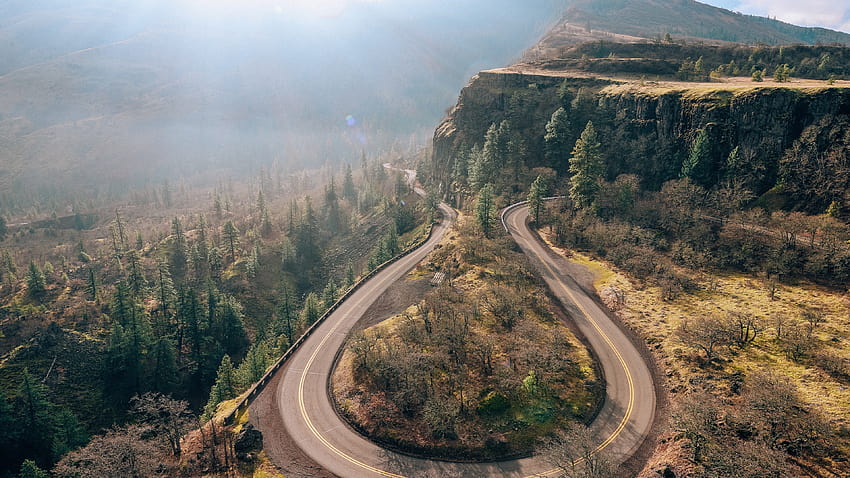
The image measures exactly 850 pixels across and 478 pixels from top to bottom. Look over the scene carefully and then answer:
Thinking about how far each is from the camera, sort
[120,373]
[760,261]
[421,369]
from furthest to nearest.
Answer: [120,373] → [760,261] → [421,369]

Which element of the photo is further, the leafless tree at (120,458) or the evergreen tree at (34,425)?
the evergreen tree at (34,425)

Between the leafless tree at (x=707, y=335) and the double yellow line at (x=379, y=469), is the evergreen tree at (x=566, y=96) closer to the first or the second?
the double yellow line at (x=379, y=469)

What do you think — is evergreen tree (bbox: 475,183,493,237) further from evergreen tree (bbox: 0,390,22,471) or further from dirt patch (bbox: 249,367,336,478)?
evergreen tree (bbox: 0,390,22,471)

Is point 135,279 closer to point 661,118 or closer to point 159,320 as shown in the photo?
point 159,320

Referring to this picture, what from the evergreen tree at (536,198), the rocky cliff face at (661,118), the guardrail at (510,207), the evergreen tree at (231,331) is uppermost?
the rocky cliff face at (661,118)

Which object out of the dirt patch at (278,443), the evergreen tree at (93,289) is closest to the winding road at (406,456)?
the dirt patch at (278,443)

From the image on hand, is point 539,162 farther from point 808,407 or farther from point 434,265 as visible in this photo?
point 808,407

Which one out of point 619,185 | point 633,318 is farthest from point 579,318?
point 619,185
